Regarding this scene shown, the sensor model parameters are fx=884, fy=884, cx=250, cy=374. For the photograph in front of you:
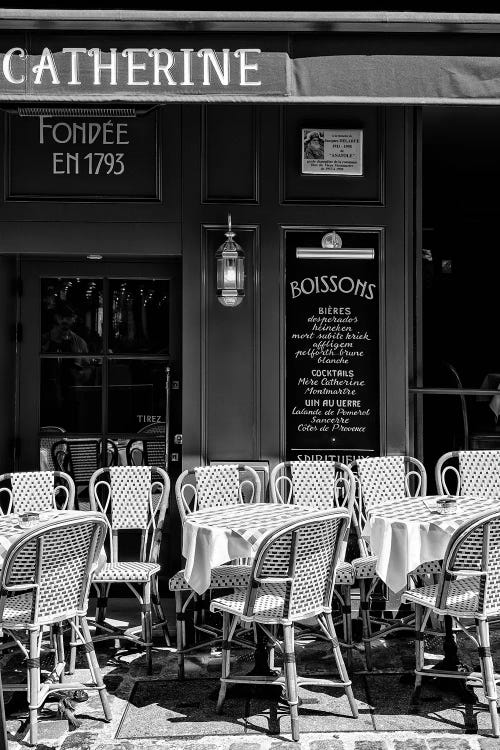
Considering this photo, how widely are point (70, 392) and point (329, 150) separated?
264cm

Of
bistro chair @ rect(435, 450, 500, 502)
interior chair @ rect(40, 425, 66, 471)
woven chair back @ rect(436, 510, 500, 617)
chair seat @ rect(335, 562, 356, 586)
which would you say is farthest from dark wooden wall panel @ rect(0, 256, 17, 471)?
woven chair back @ rect(436, 510, 500, 617)

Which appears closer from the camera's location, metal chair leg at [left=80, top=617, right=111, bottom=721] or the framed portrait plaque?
metal chair leg at [left=80, top=617, right=111, bottom=721]

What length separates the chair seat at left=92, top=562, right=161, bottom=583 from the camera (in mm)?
5309

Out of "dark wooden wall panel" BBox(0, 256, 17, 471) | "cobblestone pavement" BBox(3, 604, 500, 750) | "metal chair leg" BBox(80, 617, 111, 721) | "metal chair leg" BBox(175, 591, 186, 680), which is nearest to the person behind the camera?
"cobblestone pavement" BBox(3, 604, 500, 750)

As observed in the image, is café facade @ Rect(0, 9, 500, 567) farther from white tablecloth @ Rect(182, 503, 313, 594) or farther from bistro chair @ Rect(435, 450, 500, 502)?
white tablecloth @ Rect(182, 503, 313, 594)

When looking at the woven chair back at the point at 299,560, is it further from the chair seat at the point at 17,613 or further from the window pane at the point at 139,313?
the window pane at the point at 139,313

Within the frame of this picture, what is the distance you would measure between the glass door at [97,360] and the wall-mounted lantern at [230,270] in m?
0.65

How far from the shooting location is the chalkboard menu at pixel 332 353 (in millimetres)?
6422

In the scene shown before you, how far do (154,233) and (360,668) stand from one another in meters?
3.27

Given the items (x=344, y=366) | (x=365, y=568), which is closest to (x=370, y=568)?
(x=365, y=568)

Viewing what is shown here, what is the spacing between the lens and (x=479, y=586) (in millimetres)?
4590

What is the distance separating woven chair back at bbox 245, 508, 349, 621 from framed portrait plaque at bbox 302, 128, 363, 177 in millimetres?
2889

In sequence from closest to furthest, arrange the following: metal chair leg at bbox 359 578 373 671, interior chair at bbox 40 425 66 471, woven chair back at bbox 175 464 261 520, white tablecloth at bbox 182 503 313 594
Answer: white tablecloth at bbox 182 503 313 594
metal chair leg at bbox 359 578 373 671
woven chair back at bbox 175 464 261 520
interior chair at bbox 40 425 66 471

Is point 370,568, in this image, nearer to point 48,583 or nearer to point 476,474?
point 476,474
